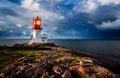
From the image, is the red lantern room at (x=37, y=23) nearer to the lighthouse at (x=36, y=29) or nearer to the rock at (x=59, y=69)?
the lighthouse at (x=36, y=29)

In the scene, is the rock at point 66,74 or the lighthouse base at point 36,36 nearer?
the rock at point 66,74

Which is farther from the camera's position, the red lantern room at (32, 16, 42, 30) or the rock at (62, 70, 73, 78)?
the red lantern room at (32, 16, 42, 30)

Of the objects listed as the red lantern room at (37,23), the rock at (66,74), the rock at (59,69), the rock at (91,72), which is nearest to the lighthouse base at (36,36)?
the red lantern room at (37,23)

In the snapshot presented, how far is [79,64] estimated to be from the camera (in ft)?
89.6

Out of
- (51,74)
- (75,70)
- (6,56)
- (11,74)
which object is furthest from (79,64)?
(6,56)

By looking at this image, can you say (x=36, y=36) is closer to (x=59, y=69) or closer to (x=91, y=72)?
(x=59, y=69)

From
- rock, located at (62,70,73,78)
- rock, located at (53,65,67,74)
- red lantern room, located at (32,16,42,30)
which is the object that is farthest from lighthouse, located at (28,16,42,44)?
rock, located at (62,70,73,78)

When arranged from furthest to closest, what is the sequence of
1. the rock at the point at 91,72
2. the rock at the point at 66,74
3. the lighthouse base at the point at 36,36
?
the lighthouse base at the point at 36,36, the rock at the point at 91,72, the rock at the point at 66,74

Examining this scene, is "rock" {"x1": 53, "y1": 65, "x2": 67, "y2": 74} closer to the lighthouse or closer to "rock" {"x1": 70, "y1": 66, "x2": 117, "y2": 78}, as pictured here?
"rock" {"x1": 70, "y1": 66, "x2": 117, "y2": 78}

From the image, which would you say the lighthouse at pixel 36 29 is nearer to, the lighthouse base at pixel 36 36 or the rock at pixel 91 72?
the lighthouse base at pixel 36 36

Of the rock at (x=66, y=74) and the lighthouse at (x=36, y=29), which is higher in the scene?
the lighthouse at (x=36, y=29)

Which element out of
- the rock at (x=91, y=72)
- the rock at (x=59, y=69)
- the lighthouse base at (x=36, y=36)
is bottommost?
the rock at (x=91, y=72)

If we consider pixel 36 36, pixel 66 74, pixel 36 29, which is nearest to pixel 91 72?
pixel 66 74

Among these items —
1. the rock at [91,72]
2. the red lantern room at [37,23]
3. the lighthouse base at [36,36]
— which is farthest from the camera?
the lighthouse base at [36,36]
